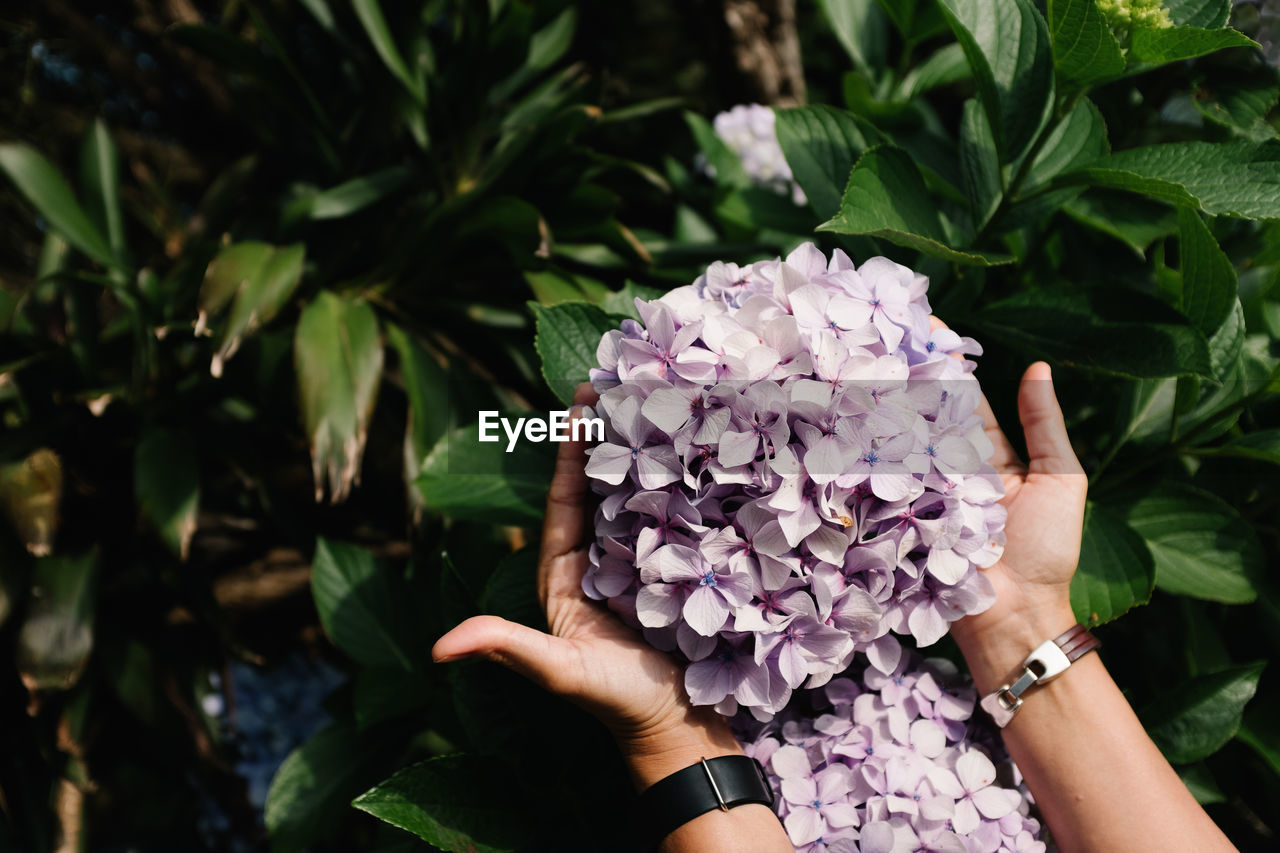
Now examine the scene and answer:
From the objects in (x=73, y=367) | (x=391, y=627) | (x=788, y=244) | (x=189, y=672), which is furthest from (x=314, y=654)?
(x=788, y=244)

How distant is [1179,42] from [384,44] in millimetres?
1843

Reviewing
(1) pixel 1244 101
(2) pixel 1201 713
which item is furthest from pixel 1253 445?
(1) pixel 1244 101

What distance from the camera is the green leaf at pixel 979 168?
112cm

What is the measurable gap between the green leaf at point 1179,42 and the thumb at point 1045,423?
386 mm

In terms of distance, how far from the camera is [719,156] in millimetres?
1857

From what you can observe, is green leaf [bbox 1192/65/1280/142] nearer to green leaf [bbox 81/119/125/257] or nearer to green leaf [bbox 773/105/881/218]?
green leaf [bbox 773/105/881/218]

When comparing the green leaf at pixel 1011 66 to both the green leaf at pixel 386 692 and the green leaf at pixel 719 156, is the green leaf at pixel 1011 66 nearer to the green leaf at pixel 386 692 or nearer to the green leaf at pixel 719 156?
the green leaf at pixel 719 156

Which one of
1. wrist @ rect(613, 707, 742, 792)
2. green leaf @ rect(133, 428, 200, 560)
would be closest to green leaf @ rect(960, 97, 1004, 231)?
wrist @ rect(613, 707, 742, 792)

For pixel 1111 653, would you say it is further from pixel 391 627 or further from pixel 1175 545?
pixel 391 627

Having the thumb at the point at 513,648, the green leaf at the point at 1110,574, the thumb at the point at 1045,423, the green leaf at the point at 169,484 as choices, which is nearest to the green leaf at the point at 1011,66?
the thumb at the point at 1045,423

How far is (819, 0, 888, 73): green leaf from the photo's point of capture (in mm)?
1541

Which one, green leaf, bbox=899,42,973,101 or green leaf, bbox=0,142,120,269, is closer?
green leaf, bbox=899,42,973,101

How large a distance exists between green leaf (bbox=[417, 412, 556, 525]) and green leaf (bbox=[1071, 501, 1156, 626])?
30.5 inches

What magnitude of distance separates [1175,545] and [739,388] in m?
0.83
